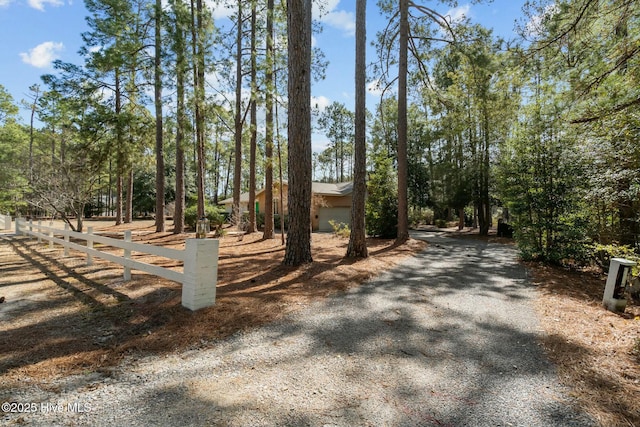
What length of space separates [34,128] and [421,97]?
39.7 metres

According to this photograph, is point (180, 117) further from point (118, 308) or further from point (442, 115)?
point (442, 115)

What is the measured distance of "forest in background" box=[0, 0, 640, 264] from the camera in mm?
5848

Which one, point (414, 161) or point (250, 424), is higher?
point (414, 161)

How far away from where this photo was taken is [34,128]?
33.0 meters

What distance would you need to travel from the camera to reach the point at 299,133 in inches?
259

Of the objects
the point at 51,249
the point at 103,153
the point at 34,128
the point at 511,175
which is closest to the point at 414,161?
the point at 511,175

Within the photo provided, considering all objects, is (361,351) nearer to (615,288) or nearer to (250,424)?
(250,424)

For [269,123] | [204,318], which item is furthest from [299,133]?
[269,123]

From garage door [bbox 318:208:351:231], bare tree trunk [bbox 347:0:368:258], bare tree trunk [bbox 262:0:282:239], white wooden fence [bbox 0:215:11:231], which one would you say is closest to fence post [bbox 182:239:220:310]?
bare tree trunk [bbox 347:0:368:258]

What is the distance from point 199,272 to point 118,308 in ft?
4.93

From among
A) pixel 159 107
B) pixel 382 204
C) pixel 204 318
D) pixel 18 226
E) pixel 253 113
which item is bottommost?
pixel 204 318

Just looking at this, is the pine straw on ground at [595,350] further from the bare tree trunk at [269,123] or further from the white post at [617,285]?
the bare tree trunk at [269,123]

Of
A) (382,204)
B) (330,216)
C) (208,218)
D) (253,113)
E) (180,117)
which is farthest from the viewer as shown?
(330,216)

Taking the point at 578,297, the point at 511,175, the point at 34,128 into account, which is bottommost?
the point at 578,297
